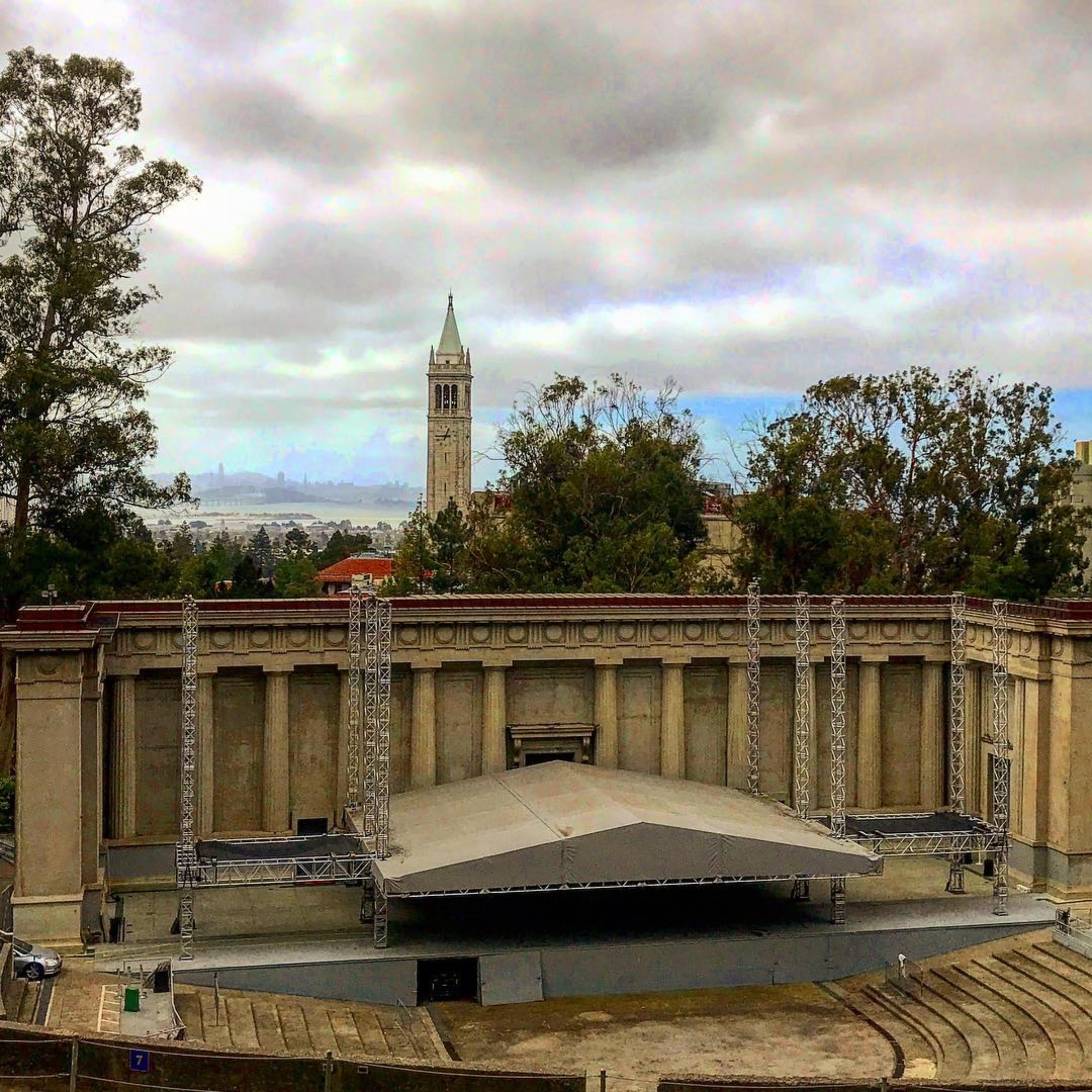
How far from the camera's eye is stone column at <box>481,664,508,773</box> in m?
42.9

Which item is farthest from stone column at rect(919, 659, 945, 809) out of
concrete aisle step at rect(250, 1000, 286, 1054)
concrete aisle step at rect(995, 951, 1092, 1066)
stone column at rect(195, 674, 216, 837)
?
concrete aisle step at rect(250, 1000, 286, 1054)

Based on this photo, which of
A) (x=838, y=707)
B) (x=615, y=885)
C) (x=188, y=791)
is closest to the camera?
(x=615, y=885)

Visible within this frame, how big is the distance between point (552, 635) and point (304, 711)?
769 centimetres

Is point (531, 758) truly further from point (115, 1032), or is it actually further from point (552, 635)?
point (115, 1032)

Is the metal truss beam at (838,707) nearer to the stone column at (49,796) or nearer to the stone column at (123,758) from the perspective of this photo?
the stone column at (123,758)

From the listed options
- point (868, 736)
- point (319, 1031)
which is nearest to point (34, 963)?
point (319, 1031)

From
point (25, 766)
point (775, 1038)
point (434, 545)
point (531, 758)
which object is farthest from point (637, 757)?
point (434, 545)

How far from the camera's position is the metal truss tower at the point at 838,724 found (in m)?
38.7

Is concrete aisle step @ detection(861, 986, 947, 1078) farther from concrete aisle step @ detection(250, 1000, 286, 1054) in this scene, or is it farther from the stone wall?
concrete aisle step @ detection(250, 1000, 286, 1054)

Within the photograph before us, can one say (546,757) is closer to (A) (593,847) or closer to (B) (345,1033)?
(A) (593,847)

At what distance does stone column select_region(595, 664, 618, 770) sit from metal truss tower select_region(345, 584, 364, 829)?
7.31 meters

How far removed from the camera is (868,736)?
4538 cm

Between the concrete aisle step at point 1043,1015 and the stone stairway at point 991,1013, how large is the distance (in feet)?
0.09

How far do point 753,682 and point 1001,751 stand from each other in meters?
7.79
